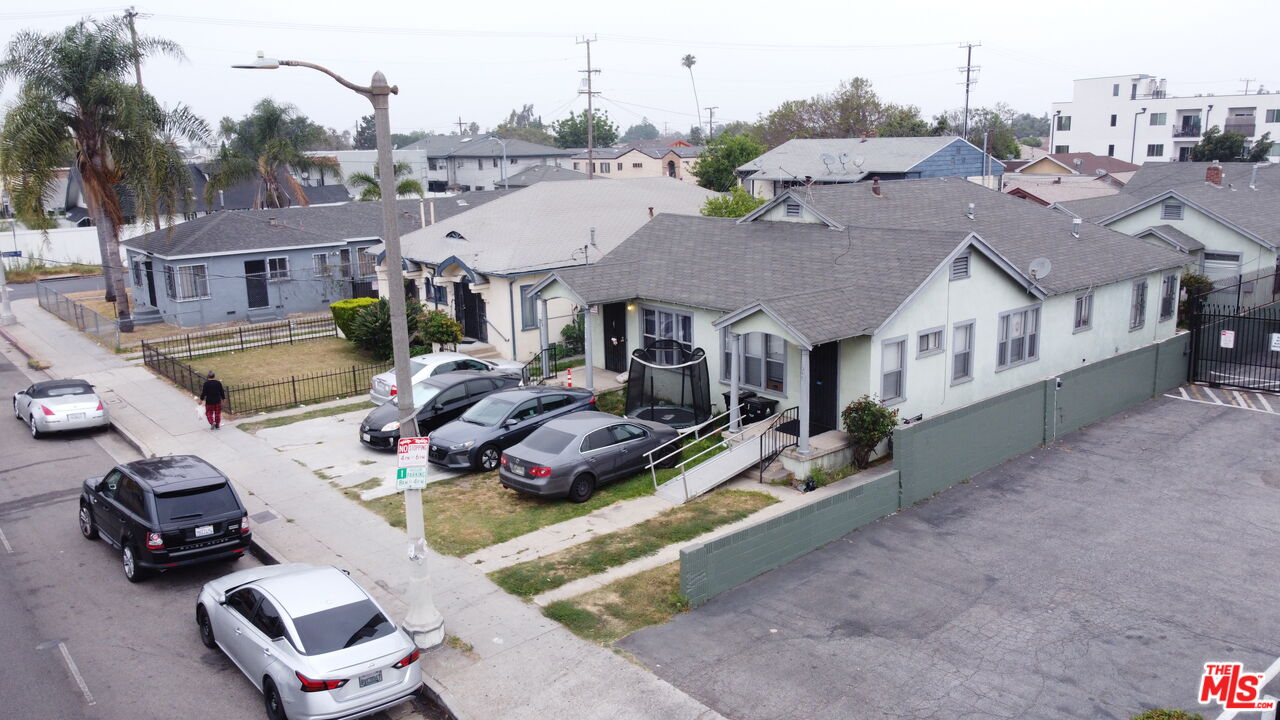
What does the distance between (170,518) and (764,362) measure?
40.5ft

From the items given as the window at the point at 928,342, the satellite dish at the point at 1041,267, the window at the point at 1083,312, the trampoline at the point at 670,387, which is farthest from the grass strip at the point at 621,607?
the window at the point at 1083,312

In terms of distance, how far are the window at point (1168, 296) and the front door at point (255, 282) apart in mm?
32749

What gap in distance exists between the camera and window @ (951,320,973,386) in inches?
828

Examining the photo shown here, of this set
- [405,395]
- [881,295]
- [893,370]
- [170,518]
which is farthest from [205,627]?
[881,295]

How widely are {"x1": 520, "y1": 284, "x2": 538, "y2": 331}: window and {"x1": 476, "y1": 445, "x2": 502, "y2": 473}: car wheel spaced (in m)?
9.39

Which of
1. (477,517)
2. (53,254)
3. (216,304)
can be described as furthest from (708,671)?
(53,254)

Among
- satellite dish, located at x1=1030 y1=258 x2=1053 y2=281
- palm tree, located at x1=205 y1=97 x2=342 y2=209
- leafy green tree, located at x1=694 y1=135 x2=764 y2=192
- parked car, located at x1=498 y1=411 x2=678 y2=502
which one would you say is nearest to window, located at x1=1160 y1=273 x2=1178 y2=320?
satellite dish, located at x1=1030 y1=258 x2=1053 y2=281

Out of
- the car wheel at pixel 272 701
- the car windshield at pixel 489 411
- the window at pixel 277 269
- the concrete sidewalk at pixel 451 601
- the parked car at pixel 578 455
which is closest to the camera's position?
the car wheel at pixel 272 701

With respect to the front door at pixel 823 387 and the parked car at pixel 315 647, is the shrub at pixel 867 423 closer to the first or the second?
the front door at pixel 823 387

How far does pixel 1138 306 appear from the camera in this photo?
1061 inches

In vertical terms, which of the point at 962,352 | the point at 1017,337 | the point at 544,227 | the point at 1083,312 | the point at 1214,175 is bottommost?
the point at 962,352

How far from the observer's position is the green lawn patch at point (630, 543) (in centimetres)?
1459

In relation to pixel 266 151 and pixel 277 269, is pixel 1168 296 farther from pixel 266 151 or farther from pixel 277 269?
pixel 266 151

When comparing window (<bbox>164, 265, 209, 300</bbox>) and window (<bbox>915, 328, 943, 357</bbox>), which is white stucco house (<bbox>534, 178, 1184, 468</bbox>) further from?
window (<bbox>164, 265, 209, 300</bbox>)
